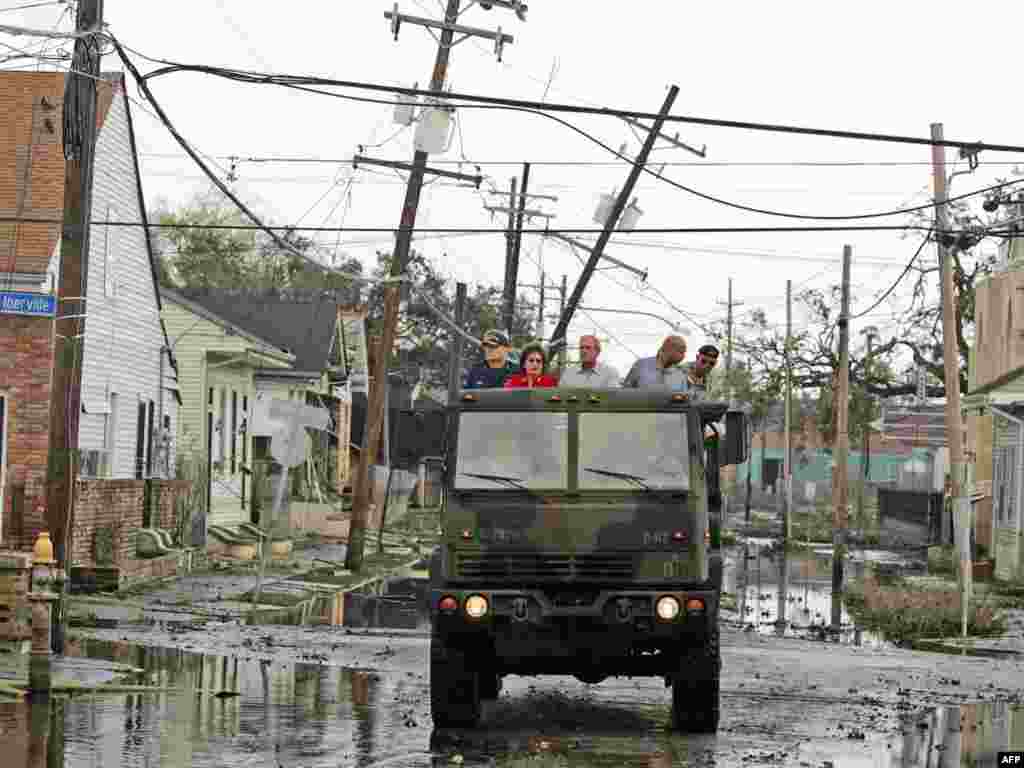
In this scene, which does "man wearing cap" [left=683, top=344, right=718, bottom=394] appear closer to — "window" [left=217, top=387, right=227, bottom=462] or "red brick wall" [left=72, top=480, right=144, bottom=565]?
"red brick wall" [left=72, top=480, right=144, bottom=565]

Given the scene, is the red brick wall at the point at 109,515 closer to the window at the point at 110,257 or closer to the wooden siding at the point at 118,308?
the wooden siding at the point at 118,308

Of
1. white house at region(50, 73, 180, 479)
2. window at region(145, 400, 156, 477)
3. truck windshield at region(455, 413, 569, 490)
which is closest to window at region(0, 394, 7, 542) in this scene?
white house at region(50, 73, 180, 479)

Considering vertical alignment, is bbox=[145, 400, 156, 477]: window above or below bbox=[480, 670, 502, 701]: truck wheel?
above

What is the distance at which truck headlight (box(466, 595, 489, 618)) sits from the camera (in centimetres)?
1338

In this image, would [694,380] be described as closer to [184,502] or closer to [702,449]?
[702,449]

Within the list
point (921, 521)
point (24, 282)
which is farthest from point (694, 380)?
point (921, 521)

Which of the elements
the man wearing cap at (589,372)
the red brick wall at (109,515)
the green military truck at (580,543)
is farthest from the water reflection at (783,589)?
the green military truck at (580,543)

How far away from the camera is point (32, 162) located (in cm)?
2900

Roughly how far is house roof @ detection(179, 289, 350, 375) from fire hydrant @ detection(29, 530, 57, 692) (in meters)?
37.4

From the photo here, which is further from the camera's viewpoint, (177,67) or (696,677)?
(177,67)

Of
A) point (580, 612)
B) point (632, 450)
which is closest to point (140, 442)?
point (632, 450)

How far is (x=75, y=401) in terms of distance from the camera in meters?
18.2

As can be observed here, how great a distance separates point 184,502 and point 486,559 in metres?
21.3

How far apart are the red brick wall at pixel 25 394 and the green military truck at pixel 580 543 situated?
1470cm
